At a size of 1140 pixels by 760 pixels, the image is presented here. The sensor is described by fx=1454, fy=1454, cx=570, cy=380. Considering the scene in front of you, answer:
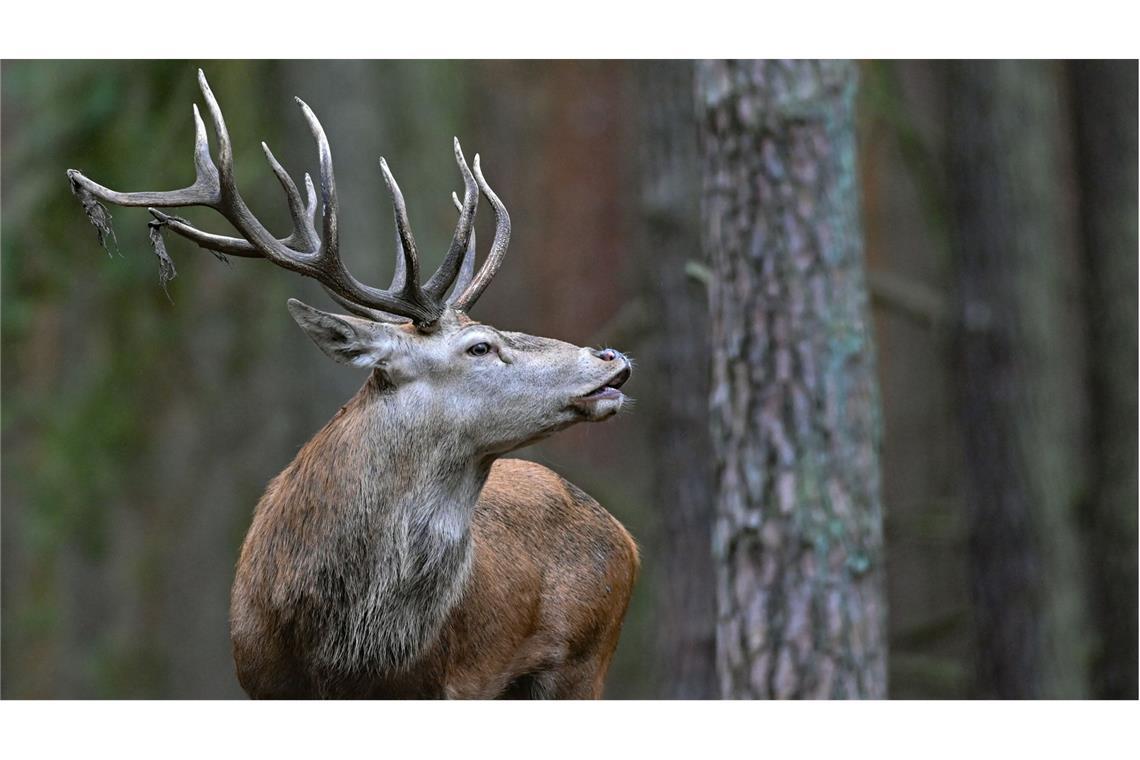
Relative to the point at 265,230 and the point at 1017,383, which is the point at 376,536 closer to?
the point at 265,230

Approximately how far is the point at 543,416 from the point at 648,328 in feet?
15.0

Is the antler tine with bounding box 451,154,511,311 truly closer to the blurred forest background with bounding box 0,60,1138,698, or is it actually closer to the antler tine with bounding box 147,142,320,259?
the antler tine with bounding box 147,142,320,259

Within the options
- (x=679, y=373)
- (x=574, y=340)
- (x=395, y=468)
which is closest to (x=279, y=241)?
(x=395, y=468)

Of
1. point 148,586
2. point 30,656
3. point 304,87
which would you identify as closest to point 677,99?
point 304,87

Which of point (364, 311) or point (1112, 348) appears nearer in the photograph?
point (364, 311)

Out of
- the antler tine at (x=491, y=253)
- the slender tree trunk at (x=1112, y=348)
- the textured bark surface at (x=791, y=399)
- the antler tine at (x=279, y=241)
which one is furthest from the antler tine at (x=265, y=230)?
the slender tree trunk at (x=1112, y=348)

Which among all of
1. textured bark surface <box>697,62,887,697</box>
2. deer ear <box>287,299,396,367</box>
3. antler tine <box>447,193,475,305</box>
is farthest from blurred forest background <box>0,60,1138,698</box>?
deer ear <box>287,299,396,367</box>

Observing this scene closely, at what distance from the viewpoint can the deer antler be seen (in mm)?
4363

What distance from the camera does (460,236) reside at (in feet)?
15.4

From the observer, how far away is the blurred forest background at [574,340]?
9.59 m

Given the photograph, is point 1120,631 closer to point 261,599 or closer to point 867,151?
point 867,151

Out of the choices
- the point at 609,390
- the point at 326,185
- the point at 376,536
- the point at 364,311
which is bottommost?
the point at 376,536

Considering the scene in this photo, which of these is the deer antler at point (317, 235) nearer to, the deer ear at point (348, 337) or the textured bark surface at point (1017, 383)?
the deer ear at point (348, 337)

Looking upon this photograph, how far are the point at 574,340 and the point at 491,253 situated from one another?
29.6 ft
